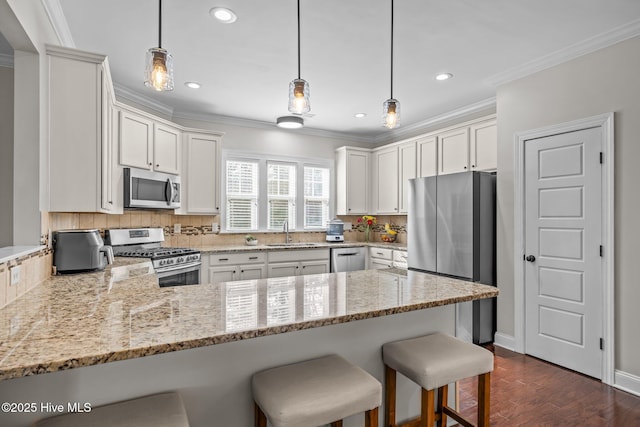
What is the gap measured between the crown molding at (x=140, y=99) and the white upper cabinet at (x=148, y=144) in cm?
36

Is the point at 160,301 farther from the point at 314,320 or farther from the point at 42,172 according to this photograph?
the point at 42,172

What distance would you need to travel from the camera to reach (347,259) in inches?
198

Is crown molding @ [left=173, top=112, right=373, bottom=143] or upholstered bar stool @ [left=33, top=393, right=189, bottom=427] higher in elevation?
crown molding @ [left=173, top=112, right=373, bottom=143]

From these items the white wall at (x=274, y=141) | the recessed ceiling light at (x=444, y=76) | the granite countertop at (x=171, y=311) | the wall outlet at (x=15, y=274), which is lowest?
the granite countertop at (x=171, y=311)

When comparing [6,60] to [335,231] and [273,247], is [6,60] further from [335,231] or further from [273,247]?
[335,231]

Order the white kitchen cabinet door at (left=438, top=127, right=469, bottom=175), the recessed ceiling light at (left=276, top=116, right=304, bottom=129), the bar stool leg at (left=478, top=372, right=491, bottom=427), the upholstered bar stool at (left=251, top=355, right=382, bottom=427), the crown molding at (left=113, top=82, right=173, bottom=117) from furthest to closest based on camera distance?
the recessed ceiling light at (left=276, top=116, right=304, bottom=129), the white kitchen cabinet door at (left=438, top=127, right=469, bottom=175), the crown molding at (left=113, top=82, right=173, bottom=117), the bar stool leg at (left=478, top=372, right=491, bottom=427), the upholstered bar stool at (left=251, top=355, right=382, bottom=427)

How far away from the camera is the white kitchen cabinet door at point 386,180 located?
5156 mm

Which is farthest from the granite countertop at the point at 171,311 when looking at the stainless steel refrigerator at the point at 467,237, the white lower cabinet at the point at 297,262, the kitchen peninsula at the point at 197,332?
the white lower cabinet at the point at 297,262

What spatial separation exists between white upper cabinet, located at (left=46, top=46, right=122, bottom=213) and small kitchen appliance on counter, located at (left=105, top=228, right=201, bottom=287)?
1123mm

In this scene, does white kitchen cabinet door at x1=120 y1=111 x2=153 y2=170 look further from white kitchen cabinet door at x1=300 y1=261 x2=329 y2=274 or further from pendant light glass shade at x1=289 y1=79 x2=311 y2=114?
pendant light glass shade at x1=289 y1=79 x2=311 y2=114

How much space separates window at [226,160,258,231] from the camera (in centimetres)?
487

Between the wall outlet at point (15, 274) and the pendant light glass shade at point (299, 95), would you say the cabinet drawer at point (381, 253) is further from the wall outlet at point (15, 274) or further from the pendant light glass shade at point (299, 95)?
the wall outlet at point (15, 274)

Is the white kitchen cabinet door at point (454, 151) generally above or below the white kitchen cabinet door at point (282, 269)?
above

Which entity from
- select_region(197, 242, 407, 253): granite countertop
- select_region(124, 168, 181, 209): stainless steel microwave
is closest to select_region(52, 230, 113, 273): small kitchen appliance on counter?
select_region(124, 168, 181, 209): stainless steel microwave
